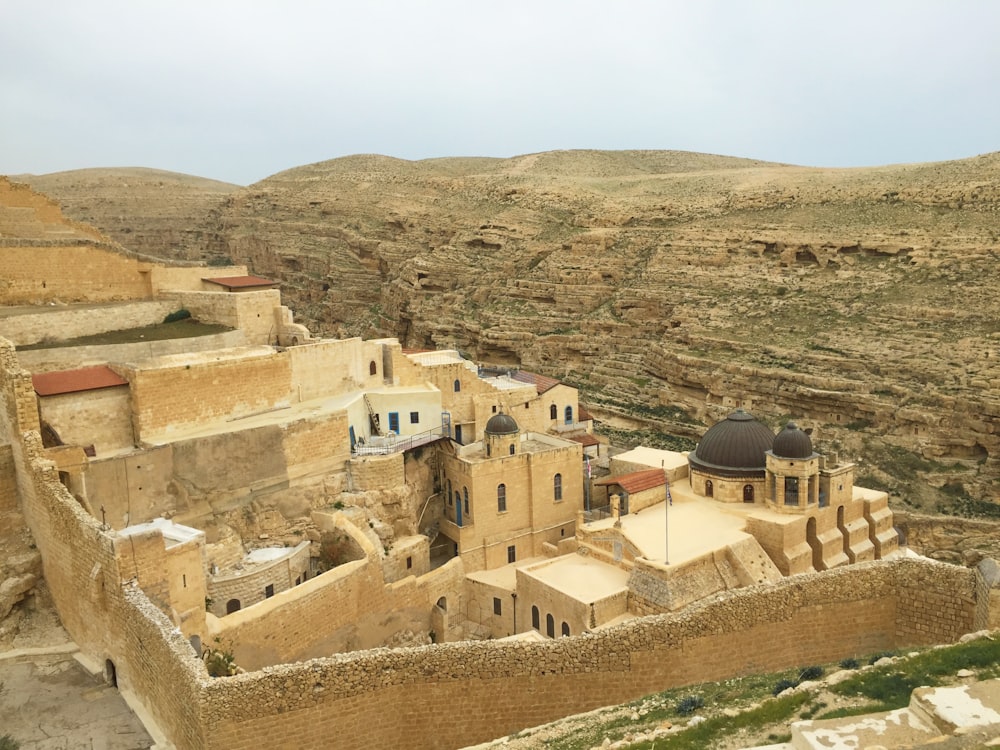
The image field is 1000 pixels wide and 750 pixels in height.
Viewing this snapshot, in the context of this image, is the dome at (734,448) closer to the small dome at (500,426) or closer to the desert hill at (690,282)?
the small dome at (500,426)

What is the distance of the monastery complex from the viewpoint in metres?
10.8

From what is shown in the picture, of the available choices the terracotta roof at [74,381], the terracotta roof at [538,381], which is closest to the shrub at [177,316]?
the terracotta roof at [74,381]

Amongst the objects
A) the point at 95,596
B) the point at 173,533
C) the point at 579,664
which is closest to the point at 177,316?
the point at 173,533

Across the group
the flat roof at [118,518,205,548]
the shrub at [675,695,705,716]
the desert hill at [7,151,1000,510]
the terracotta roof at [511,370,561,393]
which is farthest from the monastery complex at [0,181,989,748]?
the desert hill at [7,151,1000,510]

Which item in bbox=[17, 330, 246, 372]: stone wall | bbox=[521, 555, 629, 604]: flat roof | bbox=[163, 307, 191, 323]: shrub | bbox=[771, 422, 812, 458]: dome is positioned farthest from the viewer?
bbox=[163, 307, 191, 323]: shrub

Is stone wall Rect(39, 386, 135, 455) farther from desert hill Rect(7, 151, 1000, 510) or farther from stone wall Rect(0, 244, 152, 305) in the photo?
desert hill Rect(7, 151, 1000, 510)

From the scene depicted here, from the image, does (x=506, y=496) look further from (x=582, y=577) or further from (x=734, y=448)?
(x=734, y=448)

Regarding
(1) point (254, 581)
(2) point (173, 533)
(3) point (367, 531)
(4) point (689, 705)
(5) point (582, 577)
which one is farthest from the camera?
(3) point (367, 531)

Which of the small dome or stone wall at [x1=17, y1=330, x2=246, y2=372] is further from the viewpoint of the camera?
the small dome

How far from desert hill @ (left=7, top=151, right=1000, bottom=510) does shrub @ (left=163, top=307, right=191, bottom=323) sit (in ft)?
66.9

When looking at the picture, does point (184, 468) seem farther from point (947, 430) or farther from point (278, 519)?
point (947, 430)

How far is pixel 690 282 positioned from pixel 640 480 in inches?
937

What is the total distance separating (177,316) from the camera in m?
24.4

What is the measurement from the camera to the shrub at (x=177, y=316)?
24172 millimetres
